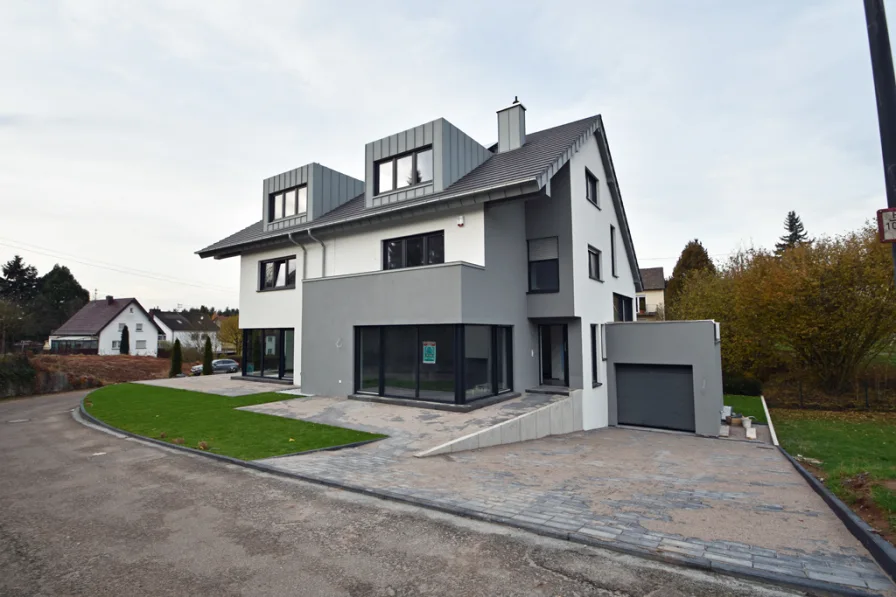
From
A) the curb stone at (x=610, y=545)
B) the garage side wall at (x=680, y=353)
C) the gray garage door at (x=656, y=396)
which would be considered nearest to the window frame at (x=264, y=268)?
the curb stone at (x=610, y=545)

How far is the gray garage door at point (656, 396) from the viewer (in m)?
16.0

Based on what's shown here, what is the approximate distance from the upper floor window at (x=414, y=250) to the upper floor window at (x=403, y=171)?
199 cm

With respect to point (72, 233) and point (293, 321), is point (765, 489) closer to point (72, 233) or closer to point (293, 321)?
point (293, 321)

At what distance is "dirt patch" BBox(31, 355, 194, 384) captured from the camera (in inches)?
974

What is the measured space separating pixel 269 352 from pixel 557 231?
13.1 meters

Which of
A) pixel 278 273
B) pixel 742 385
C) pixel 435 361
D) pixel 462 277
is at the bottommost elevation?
pixel 742 385

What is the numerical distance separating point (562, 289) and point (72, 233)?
24.4 meters

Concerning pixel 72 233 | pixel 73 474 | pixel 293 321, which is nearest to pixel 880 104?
pixel 73 474

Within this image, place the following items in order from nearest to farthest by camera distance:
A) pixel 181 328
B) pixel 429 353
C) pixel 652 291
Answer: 1. pixel 429 353
2. pixel 652 291
3. pixel 181 328

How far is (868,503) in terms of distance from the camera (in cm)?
537

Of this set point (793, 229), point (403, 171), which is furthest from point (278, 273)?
point (793, 229)

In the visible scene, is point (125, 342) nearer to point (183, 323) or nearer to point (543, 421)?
point (183, 323)

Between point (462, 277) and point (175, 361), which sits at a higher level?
point (462, 277)

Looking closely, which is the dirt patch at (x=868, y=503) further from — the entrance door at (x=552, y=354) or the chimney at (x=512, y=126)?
the chimney at (x=512, y=126)
